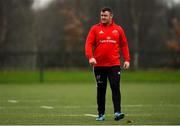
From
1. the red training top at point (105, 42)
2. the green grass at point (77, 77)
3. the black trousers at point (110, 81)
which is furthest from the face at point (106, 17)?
the green grass at point (77, 77)

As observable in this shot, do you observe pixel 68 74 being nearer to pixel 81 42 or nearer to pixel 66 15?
pixel 81 42

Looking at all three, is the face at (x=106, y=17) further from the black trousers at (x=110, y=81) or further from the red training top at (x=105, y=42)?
the black trousers at (x=110, y=81)

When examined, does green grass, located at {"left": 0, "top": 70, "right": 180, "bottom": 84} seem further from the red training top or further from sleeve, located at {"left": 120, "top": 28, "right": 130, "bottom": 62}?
the red training top

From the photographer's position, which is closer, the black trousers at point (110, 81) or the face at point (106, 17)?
the face at point (106, 17)

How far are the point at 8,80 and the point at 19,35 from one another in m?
20.5

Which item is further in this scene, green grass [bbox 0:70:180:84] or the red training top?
green grass [bbox 0:70:180:84]

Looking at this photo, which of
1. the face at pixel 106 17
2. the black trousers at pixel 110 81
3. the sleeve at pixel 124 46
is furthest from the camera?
the sleeve at pixel 124 46

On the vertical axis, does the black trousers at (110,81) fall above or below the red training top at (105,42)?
below

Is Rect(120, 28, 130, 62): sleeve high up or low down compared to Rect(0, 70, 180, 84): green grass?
up

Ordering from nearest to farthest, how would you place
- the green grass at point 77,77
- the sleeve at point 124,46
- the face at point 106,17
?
the face at point 106,17, the sleeve at point 124,46, the green grass at point 77,77

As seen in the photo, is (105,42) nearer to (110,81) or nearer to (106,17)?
(106,17)

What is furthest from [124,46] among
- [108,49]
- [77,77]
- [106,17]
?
[77,77]

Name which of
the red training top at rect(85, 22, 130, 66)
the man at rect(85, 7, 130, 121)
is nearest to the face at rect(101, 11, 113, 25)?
the man at rect(85, 7, 130, 121)

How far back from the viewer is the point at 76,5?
194 ft
